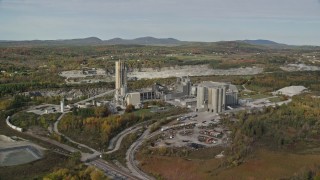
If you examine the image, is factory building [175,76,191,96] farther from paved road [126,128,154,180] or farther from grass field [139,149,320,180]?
grass field [139,149,320,180]

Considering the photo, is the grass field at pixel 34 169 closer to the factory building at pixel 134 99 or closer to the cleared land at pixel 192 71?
the factory building at pixel 134 99

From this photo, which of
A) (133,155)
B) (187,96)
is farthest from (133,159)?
(187,96)

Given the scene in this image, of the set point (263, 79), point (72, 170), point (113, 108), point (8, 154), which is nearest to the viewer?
point (72, 170)

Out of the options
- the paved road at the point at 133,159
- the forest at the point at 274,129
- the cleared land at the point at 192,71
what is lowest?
the paved road at the point at 133,159

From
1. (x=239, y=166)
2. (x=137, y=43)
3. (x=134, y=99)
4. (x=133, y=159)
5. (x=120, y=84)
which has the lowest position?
(x=133, y=159)

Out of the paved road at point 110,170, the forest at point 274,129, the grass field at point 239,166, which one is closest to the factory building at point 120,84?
the forest at point 274,129

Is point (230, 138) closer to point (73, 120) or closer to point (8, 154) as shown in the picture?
point (73, 120)

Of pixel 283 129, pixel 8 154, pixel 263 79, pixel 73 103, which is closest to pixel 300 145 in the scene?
pixel 283 129

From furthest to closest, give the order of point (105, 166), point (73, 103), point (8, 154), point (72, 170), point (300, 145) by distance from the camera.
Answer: point (73, 103)
point (300, 145)
point (8, 154)
point (105, 166)
point (72, 170)

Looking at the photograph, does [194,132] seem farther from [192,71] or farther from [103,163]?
[192,71]
